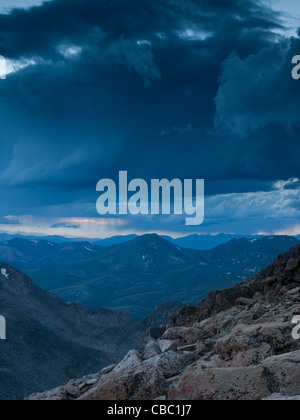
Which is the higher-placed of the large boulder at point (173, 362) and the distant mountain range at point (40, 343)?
the large boulder at point (173, 362)

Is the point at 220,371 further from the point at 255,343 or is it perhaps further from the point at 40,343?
the point at 40,343

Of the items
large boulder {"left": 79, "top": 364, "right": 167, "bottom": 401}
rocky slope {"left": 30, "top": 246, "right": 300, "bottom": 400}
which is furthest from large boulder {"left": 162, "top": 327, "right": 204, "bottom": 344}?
large boulder {"left": 79, "top": 364, "right": 167, "bottom": 401}

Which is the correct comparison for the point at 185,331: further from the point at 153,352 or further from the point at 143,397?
the point at 143,397

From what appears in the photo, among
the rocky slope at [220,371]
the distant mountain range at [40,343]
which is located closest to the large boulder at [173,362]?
the rocky slope at [220,371]

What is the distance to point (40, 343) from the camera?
14625 cm

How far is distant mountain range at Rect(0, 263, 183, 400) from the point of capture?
118081mm

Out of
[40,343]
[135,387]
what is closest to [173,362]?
[135,387]

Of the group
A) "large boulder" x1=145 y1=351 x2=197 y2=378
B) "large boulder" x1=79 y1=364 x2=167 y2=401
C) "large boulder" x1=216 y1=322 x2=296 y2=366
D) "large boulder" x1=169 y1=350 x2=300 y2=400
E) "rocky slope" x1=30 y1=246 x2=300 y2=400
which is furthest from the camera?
"large boulder" x1=145 y1=351 x2=197 y2=378

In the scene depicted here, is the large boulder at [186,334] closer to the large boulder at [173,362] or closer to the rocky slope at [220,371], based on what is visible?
the rocky slope at [220,371]

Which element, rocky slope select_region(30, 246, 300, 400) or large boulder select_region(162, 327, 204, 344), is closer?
rocky slope select_region(30, 246, 300, 400)

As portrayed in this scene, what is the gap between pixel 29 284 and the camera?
19300cm

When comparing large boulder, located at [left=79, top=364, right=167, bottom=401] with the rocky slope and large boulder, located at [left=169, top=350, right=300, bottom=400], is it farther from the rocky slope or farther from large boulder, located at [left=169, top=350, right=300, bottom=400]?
large boulder, located at [left=169, top=350, right=300, bottom=400]

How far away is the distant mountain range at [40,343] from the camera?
118 metres
